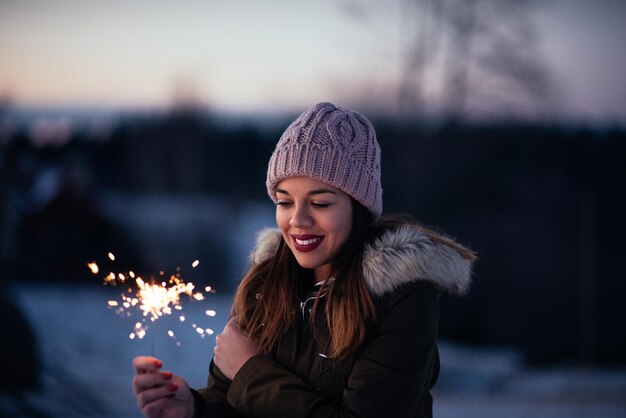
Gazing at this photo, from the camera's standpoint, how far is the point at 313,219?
64.6 inches

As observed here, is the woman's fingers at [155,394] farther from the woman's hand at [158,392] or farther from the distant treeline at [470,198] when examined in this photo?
the distant treeline at [470,198]

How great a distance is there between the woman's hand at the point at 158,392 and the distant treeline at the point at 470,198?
205 inches

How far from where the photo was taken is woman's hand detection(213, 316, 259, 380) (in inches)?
65.4

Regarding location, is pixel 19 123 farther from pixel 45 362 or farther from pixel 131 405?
pixel 131 405

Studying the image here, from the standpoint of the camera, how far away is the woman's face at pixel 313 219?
1643mm

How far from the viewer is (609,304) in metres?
6.63

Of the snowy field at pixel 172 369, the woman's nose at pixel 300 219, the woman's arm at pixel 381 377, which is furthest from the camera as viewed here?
the snowy field at pixel 172 369

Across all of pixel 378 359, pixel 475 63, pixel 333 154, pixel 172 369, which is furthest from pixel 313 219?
pixel 475 63

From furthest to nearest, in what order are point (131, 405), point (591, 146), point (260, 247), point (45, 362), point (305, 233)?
point (591, 146), point (45, 362), point (131, 405), point (260, 247), point (305, 233)

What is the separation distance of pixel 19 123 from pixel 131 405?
2.75 metres

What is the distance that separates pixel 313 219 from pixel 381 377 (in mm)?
360

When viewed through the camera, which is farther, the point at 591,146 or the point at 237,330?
the point at 591,146

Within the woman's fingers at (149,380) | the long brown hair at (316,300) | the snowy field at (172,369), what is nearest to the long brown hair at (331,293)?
the long brown hair at (316,300)

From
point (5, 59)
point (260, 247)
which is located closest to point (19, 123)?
point (5, 59)
